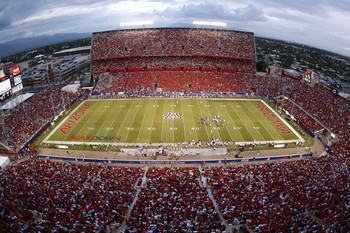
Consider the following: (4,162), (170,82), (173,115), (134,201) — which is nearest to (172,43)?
(170,82)

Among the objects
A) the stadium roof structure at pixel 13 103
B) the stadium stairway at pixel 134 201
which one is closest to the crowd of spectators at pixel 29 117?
the stadium roof structure at pixel 13 103

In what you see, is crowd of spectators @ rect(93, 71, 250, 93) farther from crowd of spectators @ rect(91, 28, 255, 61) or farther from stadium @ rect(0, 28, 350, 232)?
crowd of spectators @ rect(91, 28, 255, 61)

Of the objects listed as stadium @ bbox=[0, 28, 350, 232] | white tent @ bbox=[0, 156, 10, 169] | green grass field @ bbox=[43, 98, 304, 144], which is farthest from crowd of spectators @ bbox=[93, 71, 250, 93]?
white tent @ bbox=[0, 156, 10, 169]

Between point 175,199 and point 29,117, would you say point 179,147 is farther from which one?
point 29,117

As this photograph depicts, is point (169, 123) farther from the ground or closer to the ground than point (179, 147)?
farther from the ground

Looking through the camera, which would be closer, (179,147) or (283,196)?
(283,196)

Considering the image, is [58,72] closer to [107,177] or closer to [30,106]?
[30,106]

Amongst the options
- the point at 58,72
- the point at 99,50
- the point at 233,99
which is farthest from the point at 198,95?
the point at 58,72
